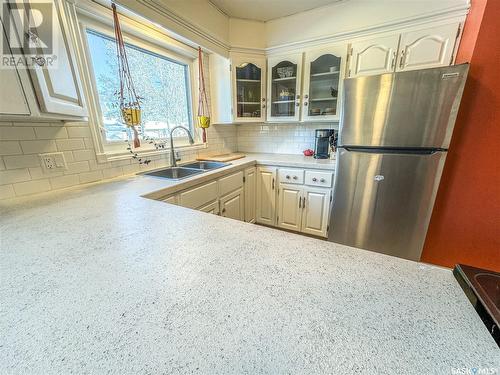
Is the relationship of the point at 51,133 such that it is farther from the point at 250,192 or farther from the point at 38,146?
the point at 250,192

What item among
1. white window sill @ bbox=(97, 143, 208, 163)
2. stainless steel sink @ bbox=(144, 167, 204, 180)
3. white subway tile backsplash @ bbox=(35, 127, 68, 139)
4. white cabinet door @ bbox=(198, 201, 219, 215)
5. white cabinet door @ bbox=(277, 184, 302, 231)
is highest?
white subway tile backsplash @ bbox=(35, 127, 68, 139)

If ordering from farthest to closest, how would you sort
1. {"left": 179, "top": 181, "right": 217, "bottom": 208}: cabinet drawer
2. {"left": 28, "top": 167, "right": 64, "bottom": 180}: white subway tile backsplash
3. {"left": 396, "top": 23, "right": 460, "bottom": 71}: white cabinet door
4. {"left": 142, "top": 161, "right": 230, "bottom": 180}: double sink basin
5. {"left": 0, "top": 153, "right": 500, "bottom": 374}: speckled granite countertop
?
{"left": 142, "top": 161, "right": 230, "bottom": 180}: double sink basin
{"left": 396, "top": 23, "right": 460, "bottom": 71}: white cabinet door
{"left": 179, "top": 181, "right": 217, "bottom": 208}: cabinet drawer
{"left": 28, "top": 167, "right": 64, "bottom": 180}: white subway tile backsplash
{"left": 0, "top": 153, "right": 500, "bottom": 374}: speckled granite countertop

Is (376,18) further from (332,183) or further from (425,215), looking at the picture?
(425,215)

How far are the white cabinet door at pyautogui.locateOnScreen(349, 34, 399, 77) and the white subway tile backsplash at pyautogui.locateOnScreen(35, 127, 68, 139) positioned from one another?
2.35 metres

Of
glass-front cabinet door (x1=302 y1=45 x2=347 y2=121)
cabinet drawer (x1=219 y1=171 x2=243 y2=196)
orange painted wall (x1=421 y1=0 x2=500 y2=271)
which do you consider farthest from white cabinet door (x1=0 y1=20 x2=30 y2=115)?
orange painted wall (x1=421 y1=0 x2=500 y2=271)

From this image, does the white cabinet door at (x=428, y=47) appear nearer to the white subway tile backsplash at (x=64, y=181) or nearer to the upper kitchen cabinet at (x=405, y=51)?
the upper kitchen cabinet at (x=405, y=51)

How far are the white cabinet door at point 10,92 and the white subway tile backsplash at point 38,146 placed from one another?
1.50 feet

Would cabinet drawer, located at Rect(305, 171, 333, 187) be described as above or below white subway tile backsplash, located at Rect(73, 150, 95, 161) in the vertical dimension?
below

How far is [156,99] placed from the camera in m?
1.92

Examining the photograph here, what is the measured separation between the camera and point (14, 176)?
1067mm

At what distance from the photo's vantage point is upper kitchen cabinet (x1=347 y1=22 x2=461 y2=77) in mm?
1612

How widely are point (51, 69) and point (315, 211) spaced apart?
213cm

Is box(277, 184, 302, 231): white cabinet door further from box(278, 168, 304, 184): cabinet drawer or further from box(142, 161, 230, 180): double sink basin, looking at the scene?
box(142, 161, 230, 180): double sink basin

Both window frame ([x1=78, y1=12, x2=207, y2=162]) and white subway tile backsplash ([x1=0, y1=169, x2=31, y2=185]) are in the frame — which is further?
window frame ([x1=78, y1=12, x2=207, y2=162])
